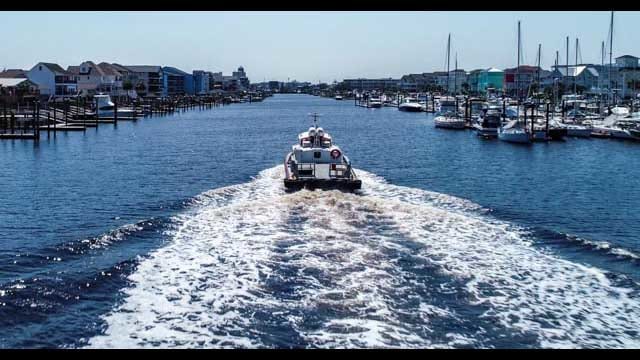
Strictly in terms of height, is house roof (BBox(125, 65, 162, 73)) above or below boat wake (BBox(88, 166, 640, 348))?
above

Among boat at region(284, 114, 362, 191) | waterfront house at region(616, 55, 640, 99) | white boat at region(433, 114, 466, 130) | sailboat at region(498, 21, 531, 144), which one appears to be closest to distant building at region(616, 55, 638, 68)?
waterfront house at region(616, 55, 640, 99)

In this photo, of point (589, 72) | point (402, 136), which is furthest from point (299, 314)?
point (589, 72)

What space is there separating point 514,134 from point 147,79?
127721mm

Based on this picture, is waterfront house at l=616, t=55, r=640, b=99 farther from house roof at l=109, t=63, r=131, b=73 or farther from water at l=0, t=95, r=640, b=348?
house roof at l=109, t=63, r=131, b=73

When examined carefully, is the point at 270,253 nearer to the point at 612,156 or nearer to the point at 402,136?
the point at 612,156

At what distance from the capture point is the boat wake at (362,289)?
12266 mm

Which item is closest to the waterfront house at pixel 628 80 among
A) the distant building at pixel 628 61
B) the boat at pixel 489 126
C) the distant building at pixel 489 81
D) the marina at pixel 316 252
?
the distant building at pixel 628 61

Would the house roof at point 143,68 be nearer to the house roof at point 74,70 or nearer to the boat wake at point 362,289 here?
the house roof at point 74,70

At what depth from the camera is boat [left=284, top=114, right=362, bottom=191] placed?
28438mm

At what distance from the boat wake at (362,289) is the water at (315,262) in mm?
56

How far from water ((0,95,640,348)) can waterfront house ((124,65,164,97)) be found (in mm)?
127028

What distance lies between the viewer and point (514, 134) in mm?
58344

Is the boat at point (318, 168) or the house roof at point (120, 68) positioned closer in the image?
the boat at point (318, 168)

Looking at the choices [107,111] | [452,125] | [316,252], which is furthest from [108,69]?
[316,252]
